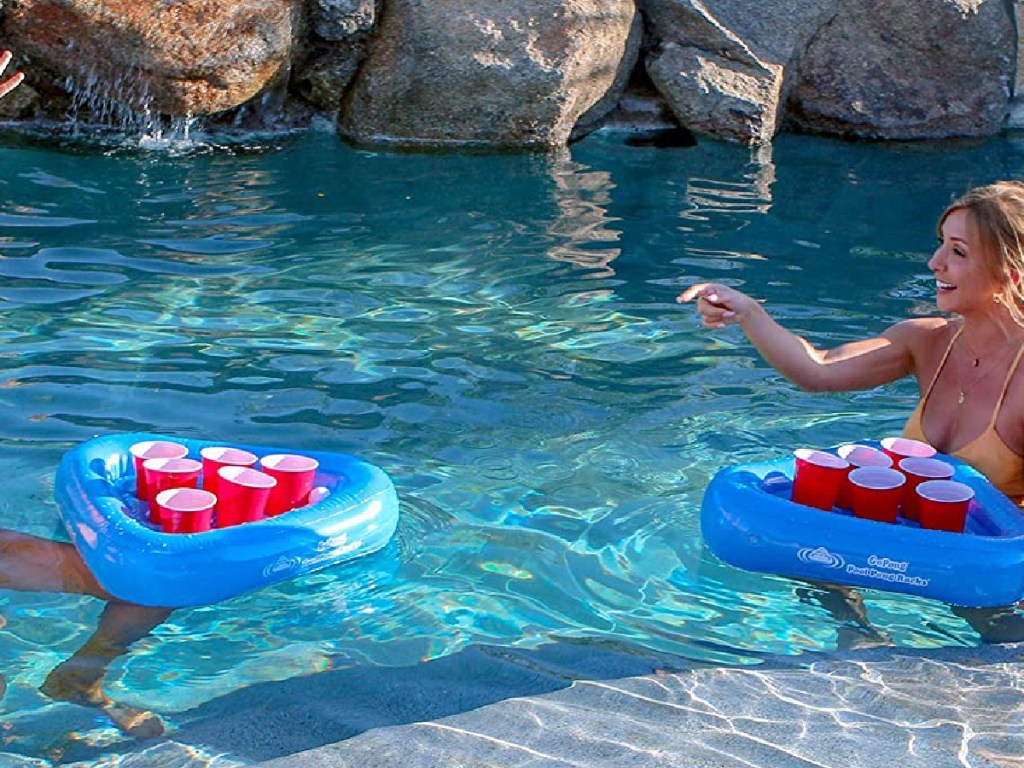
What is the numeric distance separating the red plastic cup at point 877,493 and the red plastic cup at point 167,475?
5.25ft

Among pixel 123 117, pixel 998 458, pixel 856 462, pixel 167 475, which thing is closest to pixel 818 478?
pixel 856 462

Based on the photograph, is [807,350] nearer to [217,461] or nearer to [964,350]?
[964,350]

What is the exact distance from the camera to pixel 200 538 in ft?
10.9

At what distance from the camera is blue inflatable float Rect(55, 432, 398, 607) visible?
3271mm

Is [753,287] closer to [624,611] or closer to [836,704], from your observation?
[624,611]

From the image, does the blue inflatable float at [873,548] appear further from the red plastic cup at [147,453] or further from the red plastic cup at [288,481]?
the red plastic cup at [147,453]

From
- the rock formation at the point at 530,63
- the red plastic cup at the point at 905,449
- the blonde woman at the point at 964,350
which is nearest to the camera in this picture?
the blonde woman at the point at 964,350

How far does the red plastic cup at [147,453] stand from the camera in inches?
142

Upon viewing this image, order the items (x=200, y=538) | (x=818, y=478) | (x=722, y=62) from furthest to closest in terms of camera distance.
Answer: (x=722, y=62), (x=818, y=478), (x=200, y=538)

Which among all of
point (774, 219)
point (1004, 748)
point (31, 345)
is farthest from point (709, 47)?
point (1004, 748)

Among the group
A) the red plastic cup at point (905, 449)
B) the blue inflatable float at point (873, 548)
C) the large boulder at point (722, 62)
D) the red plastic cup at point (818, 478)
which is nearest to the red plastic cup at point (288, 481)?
the blue inflatable float at point (873, 548)

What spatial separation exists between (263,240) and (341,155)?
178 cm

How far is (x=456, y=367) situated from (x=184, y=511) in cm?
190

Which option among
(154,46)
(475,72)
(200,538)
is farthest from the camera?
(475,72)
